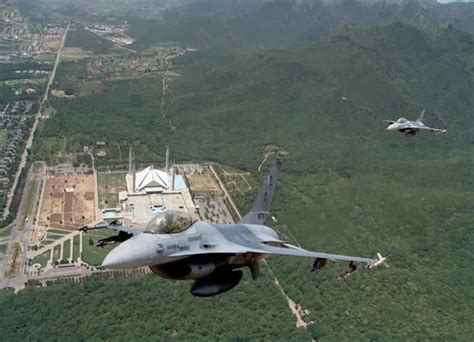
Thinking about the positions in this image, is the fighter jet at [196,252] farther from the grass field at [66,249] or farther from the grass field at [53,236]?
the grass field at [53,236]

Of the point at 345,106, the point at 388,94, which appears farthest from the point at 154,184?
the point at 388,94

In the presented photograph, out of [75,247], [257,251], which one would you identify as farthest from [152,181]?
[257,251]

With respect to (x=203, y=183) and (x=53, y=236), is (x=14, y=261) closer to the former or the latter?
(x=53, y=236)

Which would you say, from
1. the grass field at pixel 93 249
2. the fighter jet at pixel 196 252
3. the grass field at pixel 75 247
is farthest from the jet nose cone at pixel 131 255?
the grass field at pixel 75 247

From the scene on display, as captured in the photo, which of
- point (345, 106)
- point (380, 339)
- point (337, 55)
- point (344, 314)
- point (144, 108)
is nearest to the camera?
point (380, 339)

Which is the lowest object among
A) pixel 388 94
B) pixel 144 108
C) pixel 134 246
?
pixel 144 108

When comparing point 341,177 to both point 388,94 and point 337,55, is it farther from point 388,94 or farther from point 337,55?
point 337,55

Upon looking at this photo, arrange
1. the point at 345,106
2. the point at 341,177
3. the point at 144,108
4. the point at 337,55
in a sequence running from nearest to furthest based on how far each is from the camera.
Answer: the point at 341,177, the point at 345,106, the point at 144,108, the point at 337,55
